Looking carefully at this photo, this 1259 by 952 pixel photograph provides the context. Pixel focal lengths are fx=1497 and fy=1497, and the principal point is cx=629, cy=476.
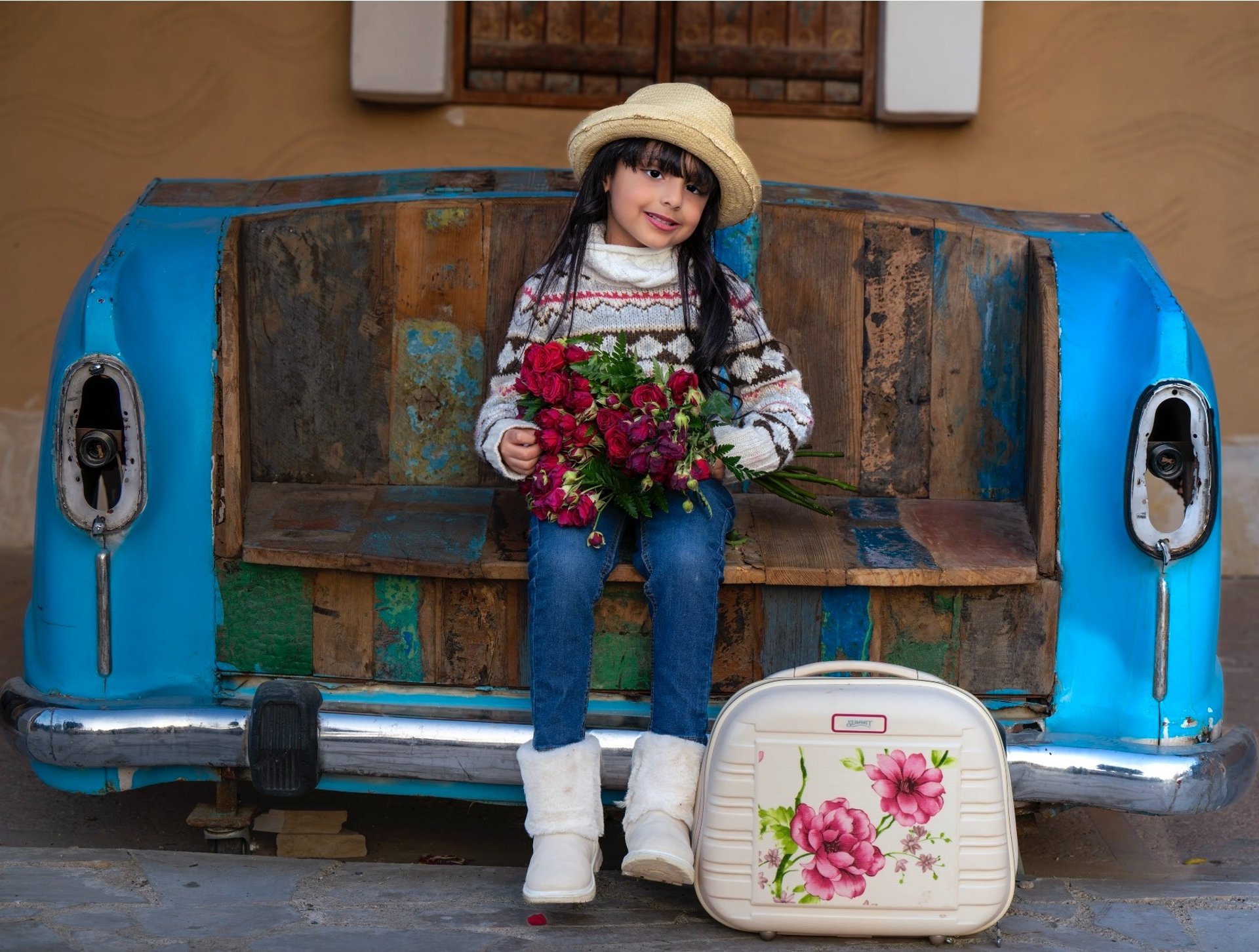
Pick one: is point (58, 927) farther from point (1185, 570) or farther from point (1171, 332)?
point (1171, 332)

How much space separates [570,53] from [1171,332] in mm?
2437

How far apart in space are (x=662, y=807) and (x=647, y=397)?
0.65m

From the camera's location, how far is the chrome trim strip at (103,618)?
249cm

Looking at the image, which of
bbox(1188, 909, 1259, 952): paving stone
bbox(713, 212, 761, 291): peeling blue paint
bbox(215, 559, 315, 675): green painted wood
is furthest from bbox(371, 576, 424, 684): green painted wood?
bbox(1188, 909, 1259, 952): paving stone

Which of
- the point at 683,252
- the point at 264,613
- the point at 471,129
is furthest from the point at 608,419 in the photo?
the point at 471,129

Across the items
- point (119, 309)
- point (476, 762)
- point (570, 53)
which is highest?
point (570, 53)

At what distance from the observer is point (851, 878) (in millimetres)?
2209

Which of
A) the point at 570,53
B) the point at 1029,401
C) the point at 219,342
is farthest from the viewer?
the point at 570,53

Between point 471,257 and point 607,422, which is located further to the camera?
point 471,257

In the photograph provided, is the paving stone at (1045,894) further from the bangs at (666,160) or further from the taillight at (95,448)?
the taillight at (95,448)

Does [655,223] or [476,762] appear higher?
[655,223]

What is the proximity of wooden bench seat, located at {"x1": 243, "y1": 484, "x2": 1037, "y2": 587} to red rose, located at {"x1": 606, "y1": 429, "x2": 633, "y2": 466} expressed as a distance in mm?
194

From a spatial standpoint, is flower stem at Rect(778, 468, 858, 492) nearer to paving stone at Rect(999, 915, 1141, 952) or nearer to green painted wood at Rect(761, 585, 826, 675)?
green painted wood at Rect(761, 585, 826, 675)

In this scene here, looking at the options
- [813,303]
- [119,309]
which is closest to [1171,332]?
[813,303]
